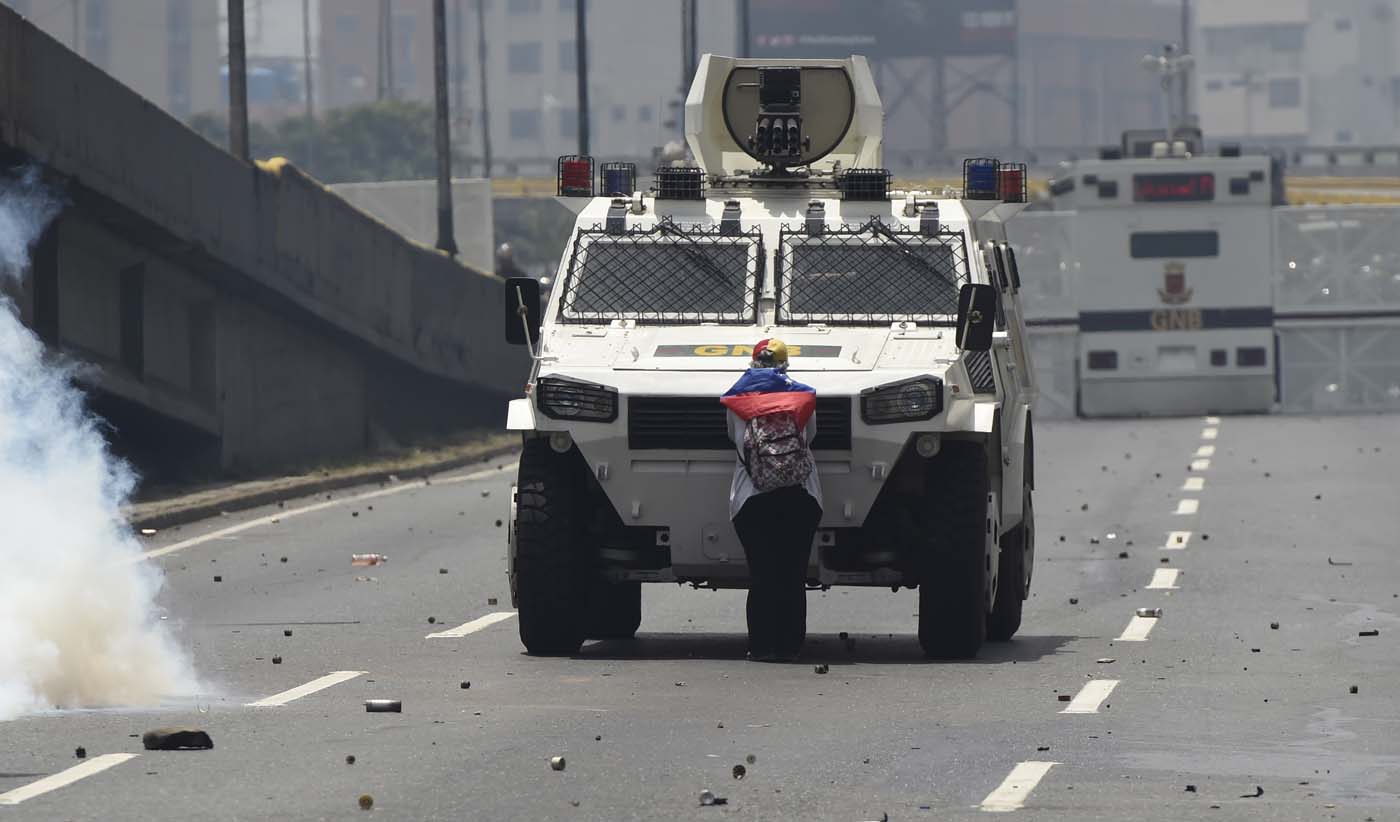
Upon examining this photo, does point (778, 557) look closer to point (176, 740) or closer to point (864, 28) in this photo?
point (176, 740)

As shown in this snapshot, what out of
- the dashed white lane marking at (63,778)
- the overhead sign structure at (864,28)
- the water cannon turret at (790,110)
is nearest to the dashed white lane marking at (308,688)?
the dashed white lane marking at (63,778)

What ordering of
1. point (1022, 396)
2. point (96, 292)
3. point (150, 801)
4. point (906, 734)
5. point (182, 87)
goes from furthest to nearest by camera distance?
1. point (182, 87)
2. point (96, 292)
3. point (1022, 396)
4. point (906, 734)
5. point (150, 801)

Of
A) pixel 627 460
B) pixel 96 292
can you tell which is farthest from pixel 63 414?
pixel 627 460

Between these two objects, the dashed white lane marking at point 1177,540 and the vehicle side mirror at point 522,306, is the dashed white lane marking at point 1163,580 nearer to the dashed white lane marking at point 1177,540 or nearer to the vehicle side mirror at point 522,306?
the dashed white lane marking at point 1177,540

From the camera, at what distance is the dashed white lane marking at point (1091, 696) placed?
12227 millimetres

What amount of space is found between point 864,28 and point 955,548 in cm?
17159

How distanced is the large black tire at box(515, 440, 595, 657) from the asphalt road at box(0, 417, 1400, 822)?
Result: 0.96 ft

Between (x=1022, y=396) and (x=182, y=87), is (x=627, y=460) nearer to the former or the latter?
(x=1022, y=396)

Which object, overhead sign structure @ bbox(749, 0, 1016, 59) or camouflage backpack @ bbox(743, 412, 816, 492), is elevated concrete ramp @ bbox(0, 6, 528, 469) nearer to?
camouflage backpack @ bbox(743, 412, 816, 492)

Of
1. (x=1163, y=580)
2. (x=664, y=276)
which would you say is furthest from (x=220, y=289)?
(x=664, y=276)

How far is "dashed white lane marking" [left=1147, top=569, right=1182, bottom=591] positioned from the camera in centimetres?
1938

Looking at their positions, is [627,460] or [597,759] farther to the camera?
[627,460]

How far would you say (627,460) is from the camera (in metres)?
14.4

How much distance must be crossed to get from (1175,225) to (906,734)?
31587 mm
